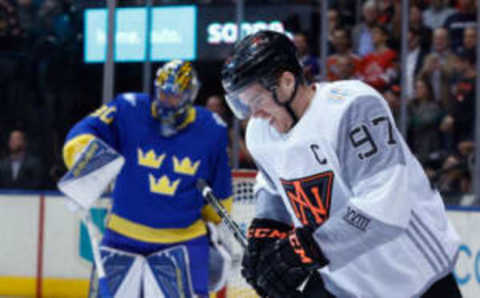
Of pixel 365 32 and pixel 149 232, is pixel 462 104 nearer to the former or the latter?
pixel 365 32

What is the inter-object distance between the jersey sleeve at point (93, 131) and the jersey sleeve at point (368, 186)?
1.76 m

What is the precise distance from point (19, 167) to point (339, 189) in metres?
4.31

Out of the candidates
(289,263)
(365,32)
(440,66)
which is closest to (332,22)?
(365,32)

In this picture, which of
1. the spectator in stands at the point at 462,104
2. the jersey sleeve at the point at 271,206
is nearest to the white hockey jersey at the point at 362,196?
the jersey sleeve at the point at 271,206

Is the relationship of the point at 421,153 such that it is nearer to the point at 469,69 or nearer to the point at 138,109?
the point at 469,69

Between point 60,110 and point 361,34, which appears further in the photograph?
point 60,110

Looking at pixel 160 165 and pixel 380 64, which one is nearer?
pixel 160 165

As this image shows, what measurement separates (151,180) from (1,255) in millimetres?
2266

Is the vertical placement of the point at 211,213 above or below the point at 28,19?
below

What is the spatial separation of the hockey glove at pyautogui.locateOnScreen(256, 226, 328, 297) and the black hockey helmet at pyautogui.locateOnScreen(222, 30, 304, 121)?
0.23 meters

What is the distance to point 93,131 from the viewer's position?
3172 mm

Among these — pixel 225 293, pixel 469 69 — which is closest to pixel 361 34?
pixel 469 69

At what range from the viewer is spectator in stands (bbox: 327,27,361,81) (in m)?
4.97

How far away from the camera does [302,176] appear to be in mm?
1624
